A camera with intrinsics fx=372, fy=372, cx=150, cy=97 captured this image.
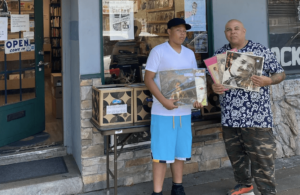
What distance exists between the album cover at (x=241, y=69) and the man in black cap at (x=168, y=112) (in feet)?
1.22

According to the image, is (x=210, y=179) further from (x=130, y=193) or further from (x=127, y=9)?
(x=127, y=9)

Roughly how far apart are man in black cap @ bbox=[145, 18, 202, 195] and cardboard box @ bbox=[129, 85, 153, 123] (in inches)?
10.2

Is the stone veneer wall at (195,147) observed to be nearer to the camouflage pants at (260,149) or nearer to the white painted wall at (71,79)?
the white painted wall at (71,79)

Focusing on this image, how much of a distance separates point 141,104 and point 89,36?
958mm

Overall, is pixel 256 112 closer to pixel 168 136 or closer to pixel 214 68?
pixel 214 68

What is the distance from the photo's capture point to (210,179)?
454 cm

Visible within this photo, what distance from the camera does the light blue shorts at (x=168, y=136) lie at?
3.59 meters

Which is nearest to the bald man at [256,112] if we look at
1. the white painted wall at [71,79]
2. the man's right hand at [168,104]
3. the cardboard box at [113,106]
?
the man's right hand at [168,104]

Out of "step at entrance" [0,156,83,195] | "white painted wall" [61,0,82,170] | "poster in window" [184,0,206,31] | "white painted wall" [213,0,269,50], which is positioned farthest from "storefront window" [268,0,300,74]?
"step at entrance" [0,156,83,195]

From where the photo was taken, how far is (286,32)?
5.23m

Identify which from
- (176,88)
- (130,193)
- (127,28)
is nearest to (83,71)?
(127,28)

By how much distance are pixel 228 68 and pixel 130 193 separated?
1.75m

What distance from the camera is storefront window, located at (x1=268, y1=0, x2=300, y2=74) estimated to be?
201 inches

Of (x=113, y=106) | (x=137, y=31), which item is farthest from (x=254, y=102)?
(x=137, y=31)
